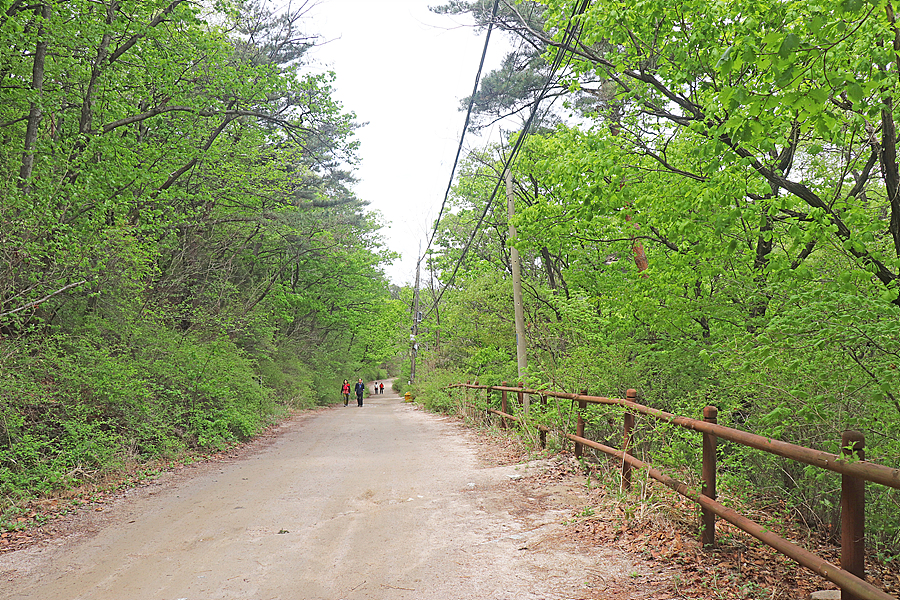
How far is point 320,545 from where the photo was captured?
17.0 feet

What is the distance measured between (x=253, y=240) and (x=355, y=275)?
982 cm

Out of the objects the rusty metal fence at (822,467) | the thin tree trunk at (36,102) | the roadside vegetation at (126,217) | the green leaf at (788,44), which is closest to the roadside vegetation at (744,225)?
the green leaf at (788,44)

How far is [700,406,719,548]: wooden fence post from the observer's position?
440cm

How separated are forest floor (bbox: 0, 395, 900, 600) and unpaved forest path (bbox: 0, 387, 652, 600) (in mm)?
24

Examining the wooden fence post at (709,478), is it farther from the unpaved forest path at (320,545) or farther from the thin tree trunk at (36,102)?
the thin tree trunk at (36,102)

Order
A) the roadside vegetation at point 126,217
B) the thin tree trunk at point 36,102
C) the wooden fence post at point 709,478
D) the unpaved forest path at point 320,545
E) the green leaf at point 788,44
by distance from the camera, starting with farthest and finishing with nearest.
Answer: the thin tree trunk at point 36,102
the roadside vegetation at point 126,217
the wooden fence post at point 709,478
the unpaved forest path at point 320,545
the green leaf at point 788,44

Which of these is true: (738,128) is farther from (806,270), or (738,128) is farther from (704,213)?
(704,213)

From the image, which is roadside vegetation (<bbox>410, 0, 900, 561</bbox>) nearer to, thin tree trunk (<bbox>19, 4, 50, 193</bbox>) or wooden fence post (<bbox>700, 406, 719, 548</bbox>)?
wooden fence post (<bbox>700, 406, 719, 548</bbox>)

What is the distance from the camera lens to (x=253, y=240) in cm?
2362

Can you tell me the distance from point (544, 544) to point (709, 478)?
5.05 feet

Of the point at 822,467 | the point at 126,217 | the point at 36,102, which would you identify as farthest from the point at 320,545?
the point at 126,217

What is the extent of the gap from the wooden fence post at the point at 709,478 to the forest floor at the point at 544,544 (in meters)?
0.10

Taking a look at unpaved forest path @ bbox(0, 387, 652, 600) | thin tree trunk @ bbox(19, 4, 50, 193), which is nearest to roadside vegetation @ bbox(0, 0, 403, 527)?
thin tree trunk @ bbox(19, 4, 50, 193)

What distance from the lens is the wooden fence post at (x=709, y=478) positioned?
14.4 feet
